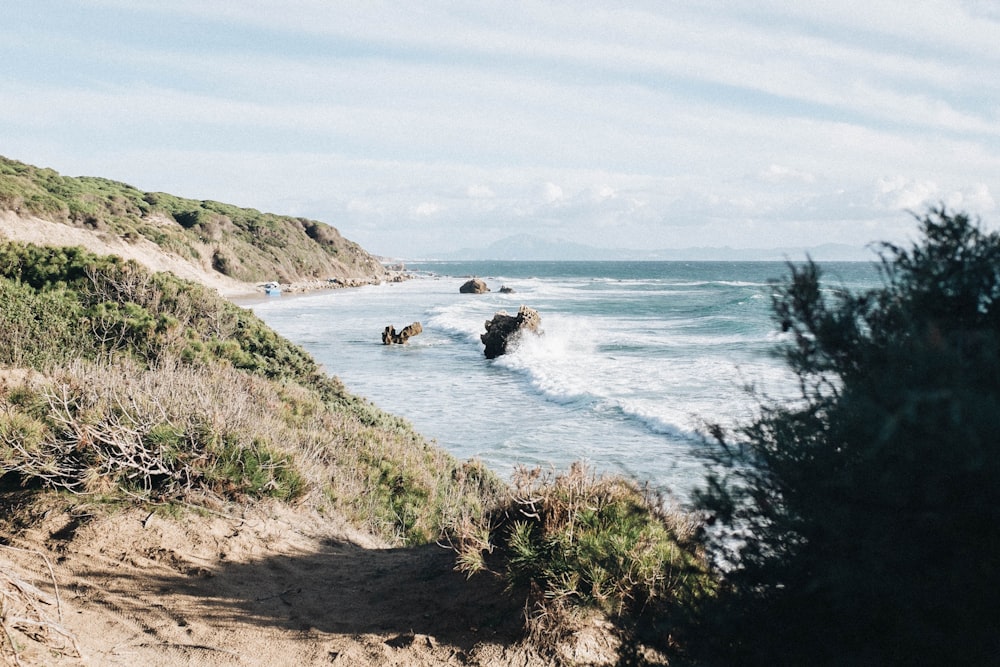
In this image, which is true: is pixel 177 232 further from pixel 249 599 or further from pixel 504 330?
pixel 249 599

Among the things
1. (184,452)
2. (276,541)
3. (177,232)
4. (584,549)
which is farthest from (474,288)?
(584,549)

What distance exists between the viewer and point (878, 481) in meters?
2.64

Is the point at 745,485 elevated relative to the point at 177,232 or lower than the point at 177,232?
lower

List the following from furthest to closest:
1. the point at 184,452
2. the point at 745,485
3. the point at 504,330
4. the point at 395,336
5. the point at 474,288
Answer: the point at 474,288 → the point at 395,336 → the point at 504,330 → the point at 184,452 → the point at 745,485

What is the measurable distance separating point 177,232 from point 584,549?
225 ft

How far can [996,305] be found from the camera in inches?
110

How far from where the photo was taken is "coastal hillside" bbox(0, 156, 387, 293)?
43406 mm

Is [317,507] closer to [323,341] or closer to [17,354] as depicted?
[17,354]

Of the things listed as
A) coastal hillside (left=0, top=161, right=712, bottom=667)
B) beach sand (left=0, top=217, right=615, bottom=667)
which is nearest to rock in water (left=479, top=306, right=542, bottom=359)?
coastal hillside (left=0, top=161, right=712, bottom=667)

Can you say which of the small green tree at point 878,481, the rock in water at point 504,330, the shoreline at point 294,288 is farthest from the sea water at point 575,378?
the shoreline at point 294,288

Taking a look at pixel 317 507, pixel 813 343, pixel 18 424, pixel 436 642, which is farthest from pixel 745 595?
pixel 18 424

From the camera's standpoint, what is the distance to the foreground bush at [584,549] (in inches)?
181

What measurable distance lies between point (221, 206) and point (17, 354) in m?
97.4

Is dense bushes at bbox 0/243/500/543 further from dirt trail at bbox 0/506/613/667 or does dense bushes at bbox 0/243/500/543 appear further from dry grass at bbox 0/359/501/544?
dirt trail at bbox 0/506/613/667
